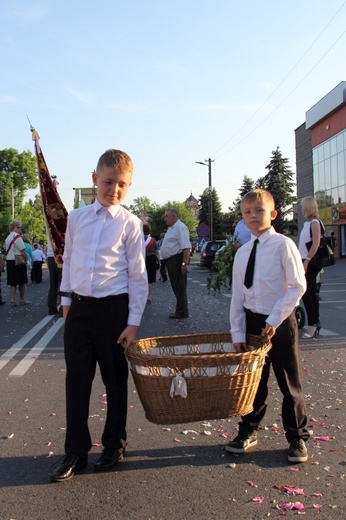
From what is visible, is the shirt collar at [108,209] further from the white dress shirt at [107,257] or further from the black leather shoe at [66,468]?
the black leather shoe at [66,468]

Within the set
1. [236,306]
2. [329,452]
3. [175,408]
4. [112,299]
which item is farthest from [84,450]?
[329,452]

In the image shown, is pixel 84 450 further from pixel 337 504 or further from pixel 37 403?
pixel 37 403

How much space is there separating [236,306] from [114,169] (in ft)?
4.00

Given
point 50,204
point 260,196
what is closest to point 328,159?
point 50,204

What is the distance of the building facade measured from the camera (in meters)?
A: 41.2

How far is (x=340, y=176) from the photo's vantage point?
137 ft

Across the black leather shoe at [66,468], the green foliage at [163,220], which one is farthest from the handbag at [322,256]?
the green foliage at [163,220]

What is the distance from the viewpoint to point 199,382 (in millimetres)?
3457

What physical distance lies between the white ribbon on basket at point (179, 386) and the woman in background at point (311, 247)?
16.2 feet

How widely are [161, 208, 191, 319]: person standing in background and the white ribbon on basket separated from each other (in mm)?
7541

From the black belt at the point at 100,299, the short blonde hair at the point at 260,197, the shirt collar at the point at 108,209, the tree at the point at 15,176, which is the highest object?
the tree at the point at 15,176

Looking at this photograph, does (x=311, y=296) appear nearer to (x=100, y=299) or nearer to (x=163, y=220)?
(x=100, y=299)

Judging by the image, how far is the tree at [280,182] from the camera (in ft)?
236

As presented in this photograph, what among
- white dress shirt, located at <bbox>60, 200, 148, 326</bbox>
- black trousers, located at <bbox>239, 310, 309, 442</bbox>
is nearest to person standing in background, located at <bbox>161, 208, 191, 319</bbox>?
black trousers, located at <bbox>239, 310, 309, 442</bbox>
